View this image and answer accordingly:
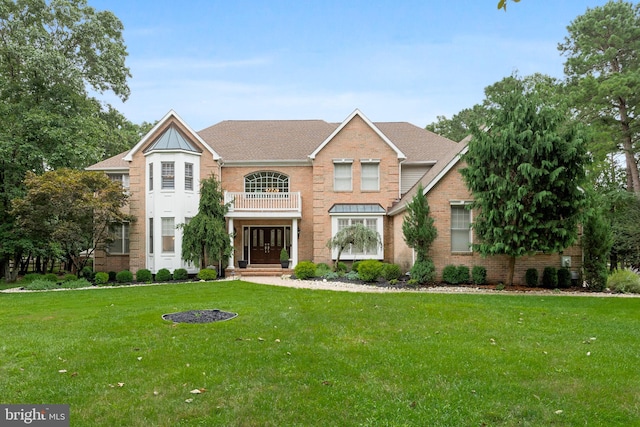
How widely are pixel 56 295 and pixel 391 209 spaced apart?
14.7 meters

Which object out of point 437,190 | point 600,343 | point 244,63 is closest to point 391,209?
point 437,190

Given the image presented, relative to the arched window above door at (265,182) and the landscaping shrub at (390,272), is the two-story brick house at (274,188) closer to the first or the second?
the arched window above door at (265,182)

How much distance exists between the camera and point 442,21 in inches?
330

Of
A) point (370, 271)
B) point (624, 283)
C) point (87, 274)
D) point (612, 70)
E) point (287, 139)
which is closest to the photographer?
point (624, 283)

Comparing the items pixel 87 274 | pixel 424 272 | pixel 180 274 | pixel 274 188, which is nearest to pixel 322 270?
pixel 424 272

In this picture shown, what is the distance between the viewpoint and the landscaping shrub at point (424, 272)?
615 inches

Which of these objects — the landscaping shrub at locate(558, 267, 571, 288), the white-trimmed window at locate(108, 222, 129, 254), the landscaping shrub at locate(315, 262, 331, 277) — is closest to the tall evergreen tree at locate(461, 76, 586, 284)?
the landscaping shrub at locate(558, 267, 571, 288)

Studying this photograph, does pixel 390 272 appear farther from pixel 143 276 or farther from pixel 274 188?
pixel 143 276

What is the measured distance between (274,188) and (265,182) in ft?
2.31

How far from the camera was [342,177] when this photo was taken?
21.4 m

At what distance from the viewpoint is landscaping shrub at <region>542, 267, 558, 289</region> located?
1545cm

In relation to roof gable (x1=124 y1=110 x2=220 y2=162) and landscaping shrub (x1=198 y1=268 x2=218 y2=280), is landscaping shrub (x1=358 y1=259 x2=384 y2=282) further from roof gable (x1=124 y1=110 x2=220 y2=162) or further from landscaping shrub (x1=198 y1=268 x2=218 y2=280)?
roof gable (x1=124 y1=110 x2=220 y2=162)

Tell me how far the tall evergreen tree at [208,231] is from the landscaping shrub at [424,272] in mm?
8647

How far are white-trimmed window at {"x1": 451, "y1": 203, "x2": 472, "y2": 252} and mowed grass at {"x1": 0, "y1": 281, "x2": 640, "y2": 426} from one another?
6.22m
